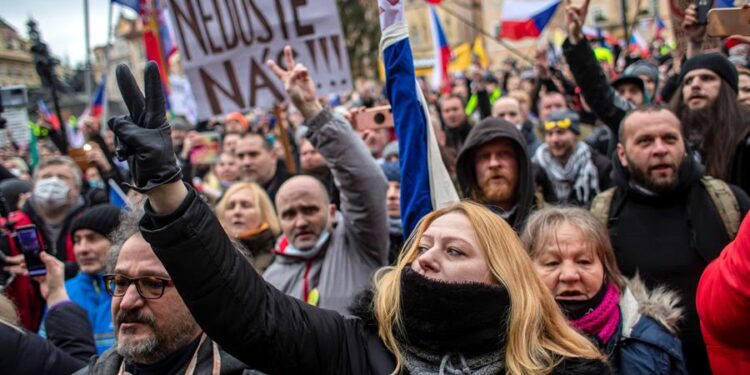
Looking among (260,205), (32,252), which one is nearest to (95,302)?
(32,252)

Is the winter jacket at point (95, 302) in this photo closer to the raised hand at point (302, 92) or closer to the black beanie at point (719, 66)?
the raised hand at point (302, 92)

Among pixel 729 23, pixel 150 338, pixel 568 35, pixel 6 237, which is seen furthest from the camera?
pixel 568 35

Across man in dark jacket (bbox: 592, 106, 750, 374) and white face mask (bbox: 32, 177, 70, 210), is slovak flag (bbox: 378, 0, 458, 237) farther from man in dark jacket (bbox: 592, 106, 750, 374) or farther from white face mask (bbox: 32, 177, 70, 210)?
white face mask (bbox: 32, 177, 70, 210)

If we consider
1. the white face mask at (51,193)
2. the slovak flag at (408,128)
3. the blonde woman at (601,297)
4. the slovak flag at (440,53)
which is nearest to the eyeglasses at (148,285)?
the slovak flag at (408,128)

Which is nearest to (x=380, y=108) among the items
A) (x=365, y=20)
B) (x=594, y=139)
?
(x=594, y=139)

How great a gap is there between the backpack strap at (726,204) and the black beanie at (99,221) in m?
3.21

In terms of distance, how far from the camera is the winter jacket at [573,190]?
429cm

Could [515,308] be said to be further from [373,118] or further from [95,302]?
[95,302]

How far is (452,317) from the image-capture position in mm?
1802

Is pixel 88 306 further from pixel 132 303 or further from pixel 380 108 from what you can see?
pixel 380 108

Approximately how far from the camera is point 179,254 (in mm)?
1552

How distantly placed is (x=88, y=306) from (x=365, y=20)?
40632mm

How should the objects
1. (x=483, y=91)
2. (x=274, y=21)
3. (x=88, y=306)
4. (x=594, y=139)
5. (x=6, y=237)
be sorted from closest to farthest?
1. (x=6, y=237)
2. (x=88, y=306)
3. (x=274, y=21)
4. (x=594, y=139)
5. (x=483, y=91)

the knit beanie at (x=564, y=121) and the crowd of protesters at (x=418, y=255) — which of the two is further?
the knit beanie at (x=564, y=121)
